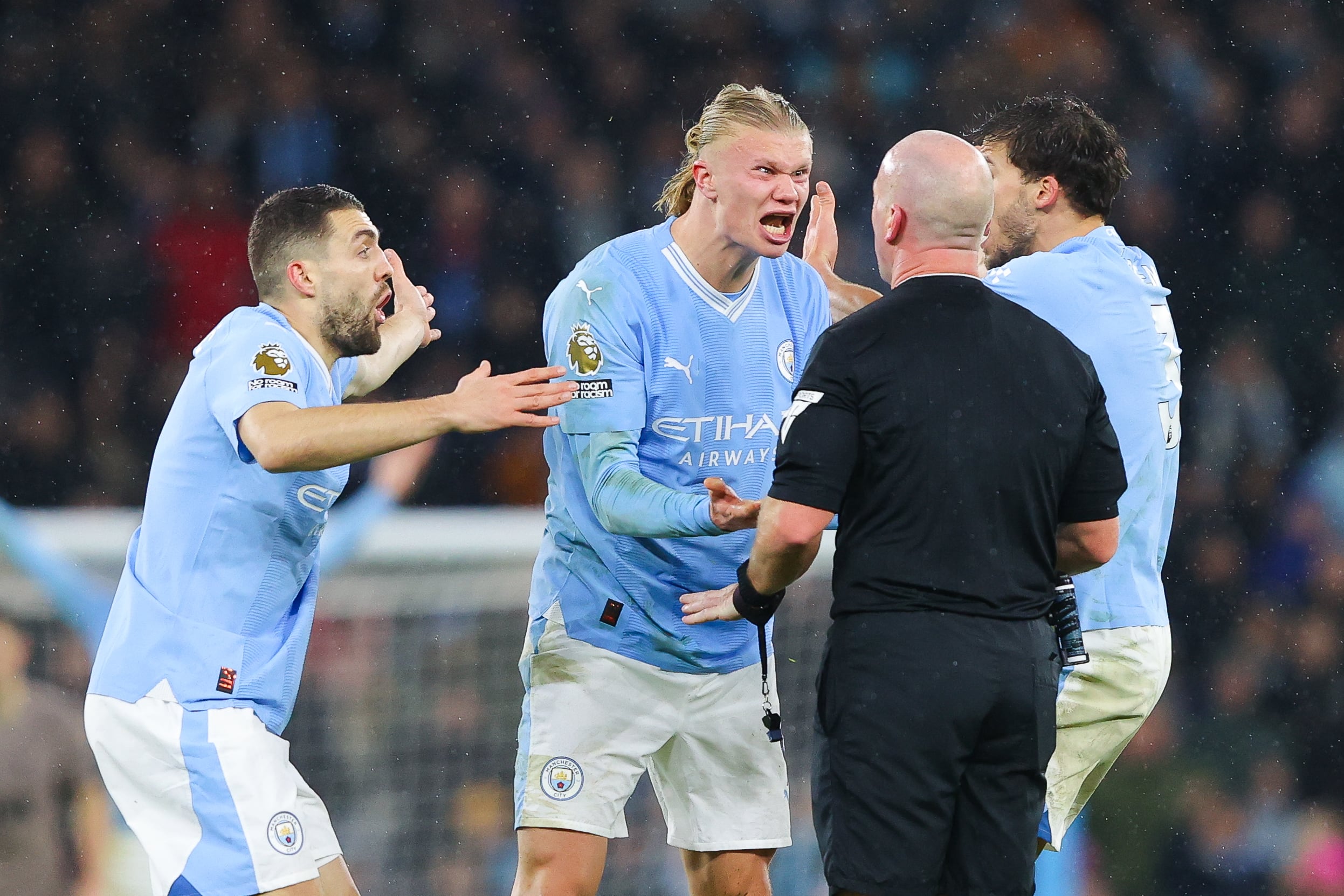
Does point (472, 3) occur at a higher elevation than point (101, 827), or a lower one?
higher

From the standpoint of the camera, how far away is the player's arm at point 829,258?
4.14 m

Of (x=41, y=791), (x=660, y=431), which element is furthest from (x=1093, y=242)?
(x=41, y=791)

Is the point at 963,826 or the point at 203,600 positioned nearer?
the point at 963,826

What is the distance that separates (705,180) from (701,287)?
0.83 feet

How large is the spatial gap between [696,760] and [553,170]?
5243 mm

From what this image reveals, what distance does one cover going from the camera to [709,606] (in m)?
3.05

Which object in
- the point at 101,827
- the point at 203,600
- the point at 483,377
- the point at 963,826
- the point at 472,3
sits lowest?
the point at 101,827

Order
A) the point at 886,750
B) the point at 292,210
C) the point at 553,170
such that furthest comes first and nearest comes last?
the point at 553,170, the point at 292,210, the point at 886,750

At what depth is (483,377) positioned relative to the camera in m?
3.07

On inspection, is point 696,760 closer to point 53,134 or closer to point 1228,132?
point 53,134

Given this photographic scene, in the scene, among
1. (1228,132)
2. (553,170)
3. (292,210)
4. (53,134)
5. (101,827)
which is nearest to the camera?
(292,210)

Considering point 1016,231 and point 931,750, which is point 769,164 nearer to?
point 1016,231

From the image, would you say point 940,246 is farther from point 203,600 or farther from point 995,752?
point 203,600

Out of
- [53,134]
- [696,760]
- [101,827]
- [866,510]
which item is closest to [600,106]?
[53,134]
